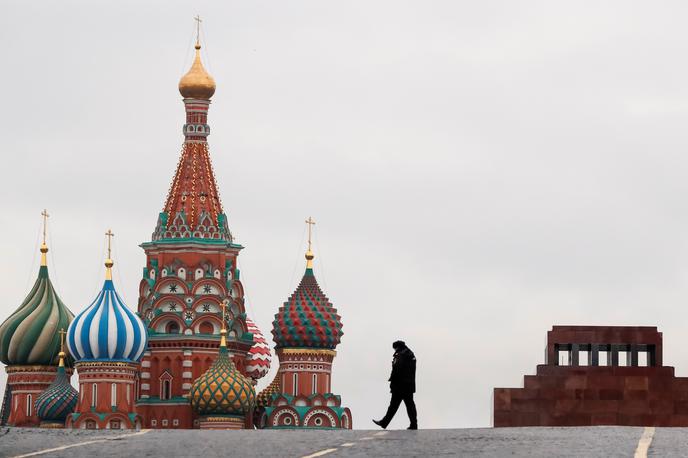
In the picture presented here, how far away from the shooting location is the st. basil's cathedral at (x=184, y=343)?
4668 inches

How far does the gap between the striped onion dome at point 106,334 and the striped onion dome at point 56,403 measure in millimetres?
3473

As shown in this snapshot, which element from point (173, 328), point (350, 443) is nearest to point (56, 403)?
point (173, 328)

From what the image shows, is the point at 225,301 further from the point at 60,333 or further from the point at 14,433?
the point at 14,433

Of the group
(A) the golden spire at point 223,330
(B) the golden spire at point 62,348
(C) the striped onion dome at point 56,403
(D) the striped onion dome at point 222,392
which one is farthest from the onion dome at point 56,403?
(A) the golden spire at point 223,330

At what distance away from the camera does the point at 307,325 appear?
124 meters

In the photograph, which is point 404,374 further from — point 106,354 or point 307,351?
point 307,351

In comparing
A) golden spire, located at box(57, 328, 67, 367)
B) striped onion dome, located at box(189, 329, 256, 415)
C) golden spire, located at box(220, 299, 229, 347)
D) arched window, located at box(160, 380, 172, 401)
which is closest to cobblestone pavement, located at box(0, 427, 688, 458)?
striped onion dome, located at box(189, 329, 256, 415)

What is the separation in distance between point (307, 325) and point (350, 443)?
90.1 meters

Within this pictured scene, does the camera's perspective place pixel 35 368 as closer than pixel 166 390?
No

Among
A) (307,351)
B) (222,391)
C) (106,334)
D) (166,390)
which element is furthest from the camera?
(307,351)

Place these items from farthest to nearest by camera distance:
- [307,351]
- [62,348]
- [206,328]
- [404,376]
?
[62,348], [307,351], [206,328], [404,376]

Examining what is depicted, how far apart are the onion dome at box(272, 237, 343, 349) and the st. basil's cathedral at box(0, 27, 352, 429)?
72 millimetres

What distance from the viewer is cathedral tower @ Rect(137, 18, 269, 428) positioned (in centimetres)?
12312

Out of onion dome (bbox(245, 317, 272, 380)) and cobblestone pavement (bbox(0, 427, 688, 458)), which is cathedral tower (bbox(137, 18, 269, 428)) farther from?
cobblestone pavement (bbox(0, 427, 688, 458))
